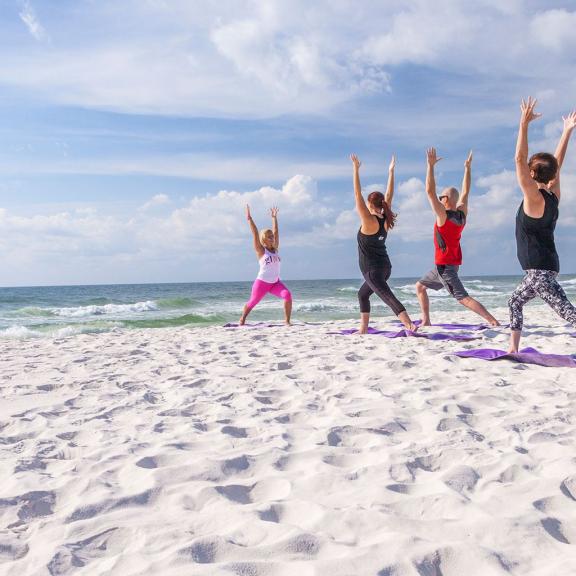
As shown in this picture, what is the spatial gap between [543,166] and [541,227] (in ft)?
2.06

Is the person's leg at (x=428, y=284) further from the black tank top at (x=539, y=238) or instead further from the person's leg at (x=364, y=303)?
the black tank top at (x=539, y=238)

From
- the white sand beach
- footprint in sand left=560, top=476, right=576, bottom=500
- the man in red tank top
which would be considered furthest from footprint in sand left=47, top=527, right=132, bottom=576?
the man in red tank top

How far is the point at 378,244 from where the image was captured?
7.86 m

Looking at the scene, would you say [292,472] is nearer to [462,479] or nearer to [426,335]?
[462,479]

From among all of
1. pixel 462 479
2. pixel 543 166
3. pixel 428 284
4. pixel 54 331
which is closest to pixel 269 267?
pixel 428 284

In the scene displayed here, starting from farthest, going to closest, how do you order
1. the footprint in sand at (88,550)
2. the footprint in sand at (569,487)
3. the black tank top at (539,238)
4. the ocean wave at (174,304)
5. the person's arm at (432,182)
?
the ocean wave at (174,304), the person's arm at (432,182), the black tank top at (539,238), the footprint in sand at (569,487), the footprint in sand at (88,550)

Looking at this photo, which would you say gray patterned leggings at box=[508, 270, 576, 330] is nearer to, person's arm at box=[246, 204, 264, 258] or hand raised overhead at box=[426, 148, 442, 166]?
hand raised overhead at box=[426, 148, 442, 166]

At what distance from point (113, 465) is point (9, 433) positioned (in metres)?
1.08

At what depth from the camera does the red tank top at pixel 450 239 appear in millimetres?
7715

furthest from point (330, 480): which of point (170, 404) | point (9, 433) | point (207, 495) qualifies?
point (9, 433)

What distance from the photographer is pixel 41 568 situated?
188 cm

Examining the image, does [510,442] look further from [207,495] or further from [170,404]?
[170,404]

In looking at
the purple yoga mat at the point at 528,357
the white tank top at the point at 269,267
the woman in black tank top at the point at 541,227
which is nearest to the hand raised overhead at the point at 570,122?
the woman in black tank top at the point at 541,227

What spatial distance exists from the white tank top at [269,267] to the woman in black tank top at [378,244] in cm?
246
